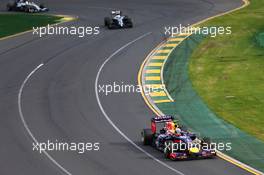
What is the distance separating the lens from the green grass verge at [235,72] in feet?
138

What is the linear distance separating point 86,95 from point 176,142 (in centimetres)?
1365

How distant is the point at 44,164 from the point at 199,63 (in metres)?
23.3

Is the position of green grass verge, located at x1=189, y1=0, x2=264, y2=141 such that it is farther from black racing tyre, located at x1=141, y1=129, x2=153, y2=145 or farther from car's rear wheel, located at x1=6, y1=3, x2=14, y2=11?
car's rear wheel, located at x1=6, y1=3, x2=14, y2=11

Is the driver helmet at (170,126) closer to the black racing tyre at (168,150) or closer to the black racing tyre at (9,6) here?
the black racing tyre at (168,150)

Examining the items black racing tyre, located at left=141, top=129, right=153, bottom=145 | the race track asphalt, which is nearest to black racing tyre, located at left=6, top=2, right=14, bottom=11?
the race track asphalt

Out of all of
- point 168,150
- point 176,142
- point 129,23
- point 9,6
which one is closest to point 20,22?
point 9,6

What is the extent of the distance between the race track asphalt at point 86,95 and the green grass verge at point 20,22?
90.5 inches

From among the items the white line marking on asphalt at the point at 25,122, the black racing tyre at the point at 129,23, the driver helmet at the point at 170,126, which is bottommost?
the white line marking on asphalt at the point at 25,122

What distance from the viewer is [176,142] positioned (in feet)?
113

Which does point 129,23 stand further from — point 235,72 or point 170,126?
point 170,126

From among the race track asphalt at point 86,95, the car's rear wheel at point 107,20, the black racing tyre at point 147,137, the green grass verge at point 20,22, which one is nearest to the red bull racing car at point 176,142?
the black racing tyre at point 147,137

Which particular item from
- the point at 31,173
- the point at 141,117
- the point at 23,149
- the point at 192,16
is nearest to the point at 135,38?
the point at 192,16

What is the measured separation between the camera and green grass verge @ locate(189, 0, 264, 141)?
42.2 metres

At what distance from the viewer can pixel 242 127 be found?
39.3 meters
